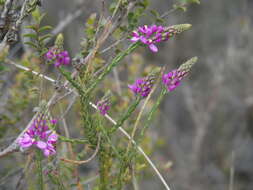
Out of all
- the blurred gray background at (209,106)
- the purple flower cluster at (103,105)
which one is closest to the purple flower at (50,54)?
the purple flower cluster at (103,105)

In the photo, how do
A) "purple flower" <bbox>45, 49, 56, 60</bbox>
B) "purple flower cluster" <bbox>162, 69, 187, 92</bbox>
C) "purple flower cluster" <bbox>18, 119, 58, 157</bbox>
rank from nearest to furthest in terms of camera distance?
1. "purple flower cluster" <bbox>18, 119, 58, 157</bbox>
2. "purple flower cluster" <bbox>162, 69, 187, 92</bbox>
3. "purple flower" <bbox>45, 49, 56, 60</bbox>

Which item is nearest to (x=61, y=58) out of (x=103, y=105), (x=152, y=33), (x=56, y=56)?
(x=56, y=56)

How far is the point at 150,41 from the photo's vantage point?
114 cm

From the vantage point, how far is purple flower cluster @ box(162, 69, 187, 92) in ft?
3.76

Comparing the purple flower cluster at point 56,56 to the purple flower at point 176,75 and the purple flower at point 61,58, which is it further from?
the purple flower at point 176,75

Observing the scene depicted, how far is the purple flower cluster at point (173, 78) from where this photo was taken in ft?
3.76

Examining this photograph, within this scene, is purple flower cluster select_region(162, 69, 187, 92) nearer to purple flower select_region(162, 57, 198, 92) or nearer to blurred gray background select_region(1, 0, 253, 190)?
purple flower select_region(162, 57, 198, 92)

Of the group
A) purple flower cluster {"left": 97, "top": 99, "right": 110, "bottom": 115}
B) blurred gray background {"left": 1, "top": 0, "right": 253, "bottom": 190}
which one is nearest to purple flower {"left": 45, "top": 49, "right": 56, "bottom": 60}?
purple flower cluster {"left": 97, "top": 99, "right": 110, "bottom": 115}

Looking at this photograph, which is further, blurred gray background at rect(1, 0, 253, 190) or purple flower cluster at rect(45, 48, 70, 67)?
blurred gray background at rect(1, 0, 253, 190)

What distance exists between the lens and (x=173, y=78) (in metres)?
1.15

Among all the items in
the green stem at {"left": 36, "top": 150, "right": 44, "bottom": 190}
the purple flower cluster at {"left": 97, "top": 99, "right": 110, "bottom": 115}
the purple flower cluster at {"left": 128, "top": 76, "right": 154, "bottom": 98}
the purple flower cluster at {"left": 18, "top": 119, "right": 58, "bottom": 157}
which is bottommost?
the green stem at {"left": 36, "top": 150, "right": 44, "bottom": 190}

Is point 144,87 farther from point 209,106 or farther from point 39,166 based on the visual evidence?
point 209,106

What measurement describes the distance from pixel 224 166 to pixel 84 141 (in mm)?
3926

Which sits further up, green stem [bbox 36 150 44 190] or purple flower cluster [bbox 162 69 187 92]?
purple flower cluster [bbox 162 69 187 92]
